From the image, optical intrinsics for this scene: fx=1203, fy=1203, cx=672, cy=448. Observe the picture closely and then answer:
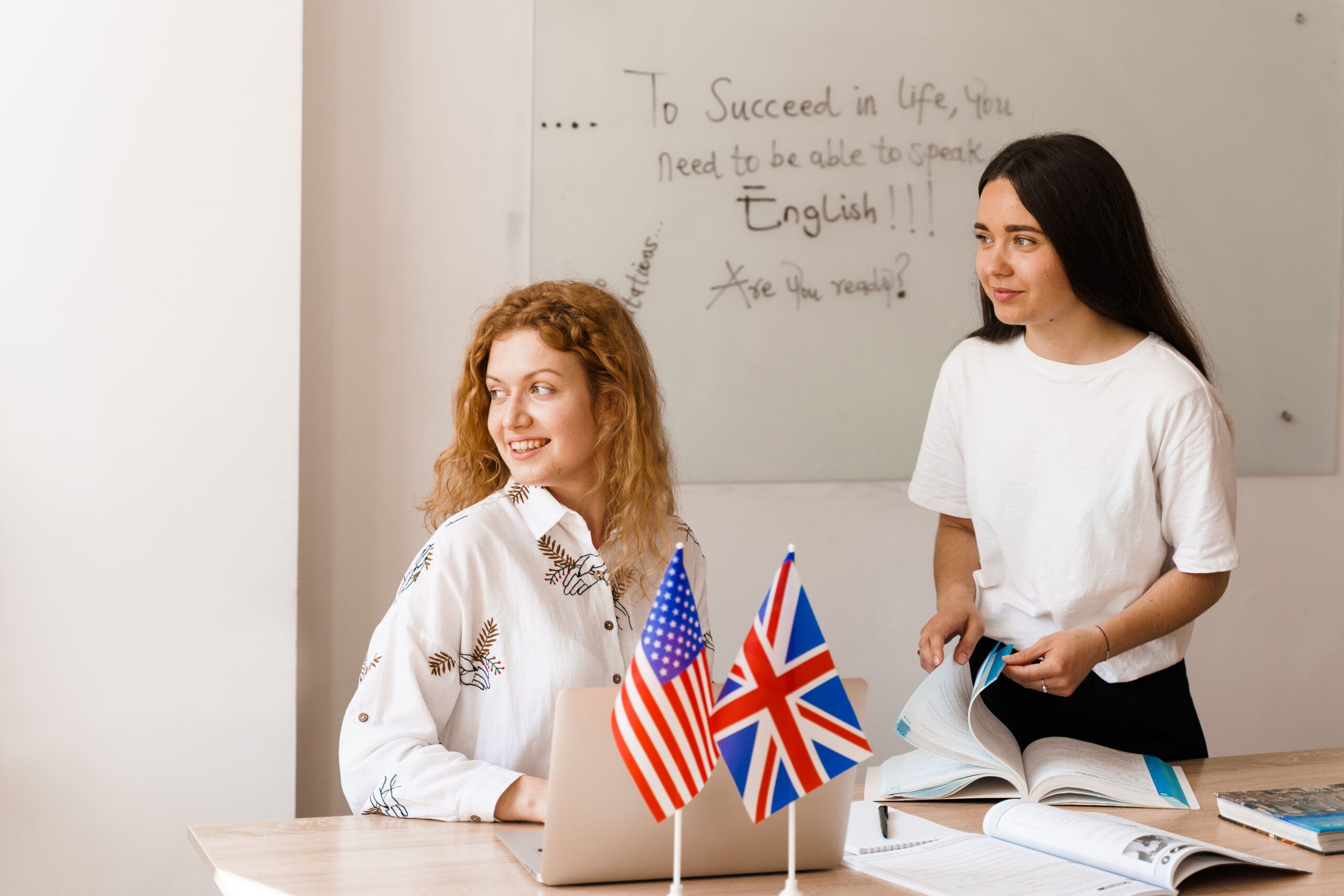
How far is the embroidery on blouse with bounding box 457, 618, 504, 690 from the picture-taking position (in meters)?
1.41

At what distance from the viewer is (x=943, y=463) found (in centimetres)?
193

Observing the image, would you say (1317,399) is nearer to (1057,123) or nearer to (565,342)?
(1057,123)

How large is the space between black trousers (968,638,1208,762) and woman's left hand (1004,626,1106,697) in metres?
0.14

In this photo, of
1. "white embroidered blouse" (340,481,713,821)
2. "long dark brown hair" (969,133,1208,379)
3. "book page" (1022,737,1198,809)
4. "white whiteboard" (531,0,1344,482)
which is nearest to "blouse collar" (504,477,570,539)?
"white embroidered blouse" (340,481,713,821)

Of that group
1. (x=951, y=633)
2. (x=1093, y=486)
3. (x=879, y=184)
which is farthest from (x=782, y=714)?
(x=879, y=184)

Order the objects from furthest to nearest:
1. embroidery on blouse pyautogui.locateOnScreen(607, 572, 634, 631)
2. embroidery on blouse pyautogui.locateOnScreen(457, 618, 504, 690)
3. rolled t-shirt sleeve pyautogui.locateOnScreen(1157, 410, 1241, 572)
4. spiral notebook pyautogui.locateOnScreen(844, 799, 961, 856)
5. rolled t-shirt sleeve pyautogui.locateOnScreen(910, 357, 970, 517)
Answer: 1. rolled t-shirt sleeve pyautogui.locateOnScreen(910, 357, 970, 517)
2. rolled t-shirt sleeve pyautogui.locateOnScreen(1157, 410, 1241, 572)
3. embroidery on blouse pyautogui.locateOnScreen(607, 572, 634, 631)
4. embroidery on blouse pyautogui.locateOnScreen(457, 618, 504, 690)
5. spiral notebook pyautogui.locateOnScreen(844, 799, 961, 856)

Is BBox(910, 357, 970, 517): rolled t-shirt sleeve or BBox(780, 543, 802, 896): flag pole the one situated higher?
BBox(910, 357, 970, 517): rolled t-shirt sleeve

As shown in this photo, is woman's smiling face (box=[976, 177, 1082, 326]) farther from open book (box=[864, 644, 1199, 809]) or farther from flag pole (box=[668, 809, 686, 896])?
flag pole (box=[668, 809, 686, 896])

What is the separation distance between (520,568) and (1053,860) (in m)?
0.67

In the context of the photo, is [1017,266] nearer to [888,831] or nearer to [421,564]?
[888,831]

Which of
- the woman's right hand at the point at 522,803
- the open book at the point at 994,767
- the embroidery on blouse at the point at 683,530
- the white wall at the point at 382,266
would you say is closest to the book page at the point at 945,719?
the open book at the point at 994,767

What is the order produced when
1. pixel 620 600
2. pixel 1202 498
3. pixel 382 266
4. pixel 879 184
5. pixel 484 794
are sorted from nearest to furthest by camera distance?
pixel 484 794 → pixel 620 600 → pixel 1202 498 → pixel 382 266 → pixel 879 184

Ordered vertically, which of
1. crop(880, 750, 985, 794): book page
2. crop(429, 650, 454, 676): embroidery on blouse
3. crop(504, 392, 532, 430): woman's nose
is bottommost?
crop(880, 750, 985, 794): book page

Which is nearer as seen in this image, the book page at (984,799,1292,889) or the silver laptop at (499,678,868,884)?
the silver laptop at (499,678,868,884)
